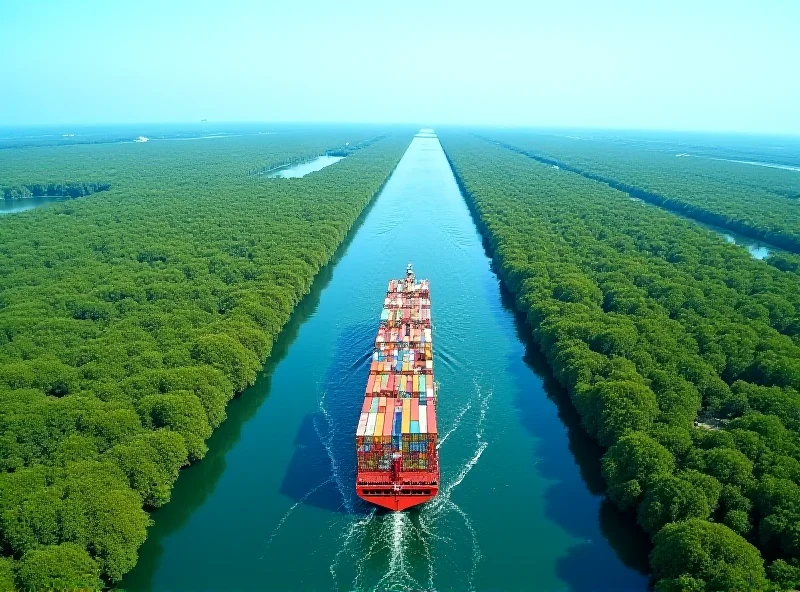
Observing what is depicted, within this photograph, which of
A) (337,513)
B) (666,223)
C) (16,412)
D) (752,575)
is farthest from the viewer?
(666,223)

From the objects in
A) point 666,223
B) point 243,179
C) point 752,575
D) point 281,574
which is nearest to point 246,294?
point 281,574

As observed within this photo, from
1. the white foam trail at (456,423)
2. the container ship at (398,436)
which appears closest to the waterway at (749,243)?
the white foam trail at (456,423)

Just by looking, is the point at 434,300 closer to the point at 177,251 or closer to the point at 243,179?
the point at 177,251

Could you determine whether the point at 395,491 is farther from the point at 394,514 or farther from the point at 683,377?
the point at 683,377

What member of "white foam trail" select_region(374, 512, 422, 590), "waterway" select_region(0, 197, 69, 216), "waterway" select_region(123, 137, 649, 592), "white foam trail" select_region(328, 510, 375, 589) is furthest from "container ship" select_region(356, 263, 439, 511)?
"waterway" select_region(0, 197, 69, 216)

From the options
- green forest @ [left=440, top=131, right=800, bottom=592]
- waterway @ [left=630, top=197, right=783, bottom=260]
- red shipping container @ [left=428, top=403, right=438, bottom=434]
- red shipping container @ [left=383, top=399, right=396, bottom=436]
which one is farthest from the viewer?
waterway @ [left=630, top=197, right=783, bottom=260]

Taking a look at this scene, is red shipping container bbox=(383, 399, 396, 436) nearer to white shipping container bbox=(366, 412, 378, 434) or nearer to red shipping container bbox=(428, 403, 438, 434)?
white shipping container bbox=(366, 412, 378, 434)
